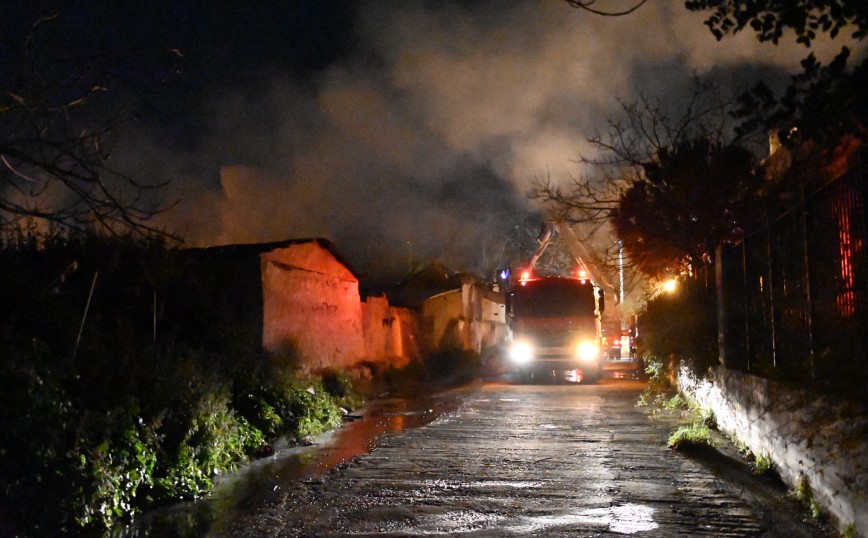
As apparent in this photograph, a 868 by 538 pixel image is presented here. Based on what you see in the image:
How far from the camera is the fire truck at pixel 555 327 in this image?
25.6 metres

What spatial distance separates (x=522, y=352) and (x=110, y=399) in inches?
749

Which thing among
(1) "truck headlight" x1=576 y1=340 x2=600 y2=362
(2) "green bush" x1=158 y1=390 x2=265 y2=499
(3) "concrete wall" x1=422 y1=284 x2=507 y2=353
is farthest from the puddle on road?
(3) "concrete wall" x1=422 y1=284 x2=507 y2=353

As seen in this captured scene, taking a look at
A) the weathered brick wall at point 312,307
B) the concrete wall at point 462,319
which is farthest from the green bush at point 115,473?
the concrete wall at point 462,319

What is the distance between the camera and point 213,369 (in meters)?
10.3

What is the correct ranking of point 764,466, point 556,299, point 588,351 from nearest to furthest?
point 764,466, point 588,351, point 556,299

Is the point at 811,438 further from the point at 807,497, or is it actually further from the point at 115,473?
the point at 115,473

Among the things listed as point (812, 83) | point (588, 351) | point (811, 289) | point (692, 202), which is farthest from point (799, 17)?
point (588, 351)

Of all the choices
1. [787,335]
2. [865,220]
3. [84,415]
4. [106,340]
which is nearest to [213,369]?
[106,340]

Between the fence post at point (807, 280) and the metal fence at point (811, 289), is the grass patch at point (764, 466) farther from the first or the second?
the fence post at point (807, 280)

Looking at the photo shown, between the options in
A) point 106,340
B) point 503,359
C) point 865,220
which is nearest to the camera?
point 865,220

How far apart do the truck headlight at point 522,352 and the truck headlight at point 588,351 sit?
5.07 ft

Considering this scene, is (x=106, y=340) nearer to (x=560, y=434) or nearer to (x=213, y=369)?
(x=213, y=369)

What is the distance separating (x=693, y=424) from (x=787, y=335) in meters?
3.78

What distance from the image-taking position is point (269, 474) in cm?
962
